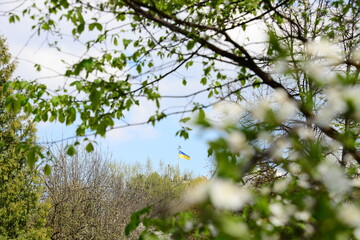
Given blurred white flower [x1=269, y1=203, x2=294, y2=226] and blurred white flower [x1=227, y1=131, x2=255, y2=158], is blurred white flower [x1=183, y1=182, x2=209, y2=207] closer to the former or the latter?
blurred white flower [x1=227, y1=131, x2=255, y2=158]

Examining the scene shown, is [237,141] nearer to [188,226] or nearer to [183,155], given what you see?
[188,226]

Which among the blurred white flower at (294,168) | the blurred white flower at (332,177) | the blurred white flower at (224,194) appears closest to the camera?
the blurred white flower at (224,194)

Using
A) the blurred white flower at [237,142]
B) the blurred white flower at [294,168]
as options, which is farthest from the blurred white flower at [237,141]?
the blurred white flower at [294,168]

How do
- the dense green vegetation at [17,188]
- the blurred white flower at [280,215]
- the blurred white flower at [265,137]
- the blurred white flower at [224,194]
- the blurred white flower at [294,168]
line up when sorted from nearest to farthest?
the blurred white flower at [224,194] → the blurred white flower at [265,137] → the blurred white flower at [280,215] → the blurred white flower at [294,168] → the dense green vegetation at [17,188]

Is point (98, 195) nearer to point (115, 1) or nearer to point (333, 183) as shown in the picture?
point (115, 1)

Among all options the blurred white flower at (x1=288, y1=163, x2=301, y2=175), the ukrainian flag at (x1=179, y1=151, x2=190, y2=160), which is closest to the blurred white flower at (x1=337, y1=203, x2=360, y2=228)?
the blurred white flower at (x1=288, y1=163, x2=301, y2=175)

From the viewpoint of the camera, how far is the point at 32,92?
15.0 feet

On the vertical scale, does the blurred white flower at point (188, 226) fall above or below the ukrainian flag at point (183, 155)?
below

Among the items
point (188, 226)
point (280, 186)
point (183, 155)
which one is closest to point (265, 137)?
point (188, 226)

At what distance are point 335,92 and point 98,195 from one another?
13.0m

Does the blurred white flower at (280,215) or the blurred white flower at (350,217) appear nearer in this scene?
the blurred white flower at (350,217)

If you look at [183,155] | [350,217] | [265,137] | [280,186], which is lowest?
[350,217]

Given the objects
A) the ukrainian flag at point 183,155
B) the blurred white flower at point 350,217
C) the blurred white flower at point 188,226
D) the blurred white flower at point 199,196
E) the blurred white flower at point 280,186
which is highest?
the ukrainian flag at point 183,155

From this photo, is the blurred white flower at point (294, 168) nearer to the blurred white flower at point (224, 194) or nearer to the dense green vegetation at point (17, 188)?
the blurred white flower at point (224, 194)
